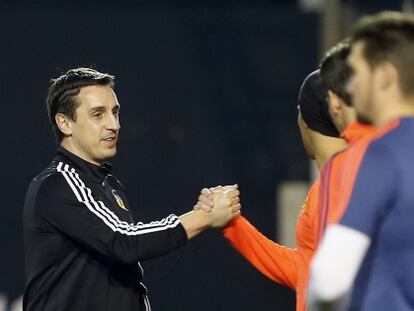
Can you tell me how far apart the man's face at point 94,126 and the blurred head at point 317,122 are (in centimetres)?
73

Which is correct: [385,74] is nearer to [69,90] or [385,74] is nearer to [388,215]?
[388,215]

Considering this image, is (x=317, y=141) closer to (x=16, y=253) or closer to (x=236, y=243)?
(x=236, y=243)

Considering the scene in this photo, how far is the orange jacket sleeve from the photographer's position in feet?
12.8

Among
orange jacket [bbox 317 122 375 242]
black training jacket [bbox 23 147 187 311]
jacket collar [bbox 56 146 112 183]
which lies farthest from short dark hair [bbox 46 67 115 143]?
orange jacket [bbox 317 122 375 242]

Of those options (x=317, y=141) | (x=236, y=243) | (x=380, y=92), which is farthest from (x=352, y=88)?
(x=236, y=243)

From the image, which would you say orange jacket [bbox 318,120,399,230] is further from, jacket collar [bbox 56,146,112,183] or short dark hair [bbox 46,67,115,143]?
short dark hair [bbox 46,67,115,143]

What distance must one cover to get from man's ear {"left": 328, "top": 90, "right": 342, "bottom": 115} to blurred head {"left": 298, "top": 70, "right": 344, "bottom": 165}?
0.39 m

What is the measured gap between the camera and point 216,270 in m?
6.23

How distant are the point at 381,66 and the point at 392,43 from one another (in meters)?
0.07

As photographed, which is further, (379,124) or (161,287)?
(161,287)

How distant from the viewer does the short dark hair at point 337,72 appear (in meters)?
3.07

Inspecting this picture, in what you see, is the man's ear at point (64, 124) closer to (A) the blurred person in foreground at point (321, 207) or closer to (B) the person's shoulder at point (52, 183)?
(B) the person's shoulder at point (52, 183)

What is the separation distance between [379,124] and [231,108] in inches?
142

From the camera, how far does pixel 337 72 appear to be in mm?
3131
